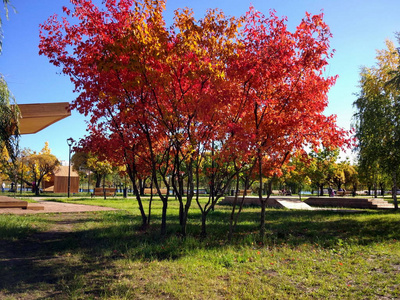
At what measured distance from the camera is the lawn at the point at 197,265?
450 cm

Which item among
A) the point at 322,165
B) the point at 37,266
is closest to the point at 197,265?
the point at 37,266

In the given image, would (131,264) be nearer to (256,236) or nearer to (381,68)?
(256,236)

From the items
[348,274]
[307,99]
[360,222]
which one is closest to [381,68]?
[360,222]

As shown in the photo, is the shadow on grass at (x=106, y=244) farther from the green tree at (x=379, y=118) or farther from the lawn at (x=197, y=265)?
the green tree at (x=379, y=118)

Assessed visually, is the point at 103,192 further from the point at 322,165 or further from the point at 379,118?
the point at 379,118

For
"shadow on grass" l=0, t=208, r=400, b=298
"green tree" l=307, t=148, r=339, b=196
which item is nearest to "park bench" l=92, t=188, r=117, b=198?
"green tree" l=307, t=148, r=339, b=196

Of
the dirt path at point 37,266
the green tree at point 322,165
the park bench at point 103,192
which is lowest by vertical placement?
the park bench at point 103,192

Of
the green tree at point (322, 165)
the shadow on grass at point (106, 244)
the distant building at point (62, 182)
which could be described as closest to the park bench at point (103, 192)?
the distant building at point (62, 182)

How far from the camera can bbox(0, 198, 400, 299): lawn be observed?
450 centimetres

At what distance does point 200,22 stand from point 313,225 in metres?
8.09

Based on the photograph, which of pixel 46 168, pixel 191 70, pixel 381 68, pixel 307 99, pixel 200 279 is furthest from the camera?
pixel 46 168

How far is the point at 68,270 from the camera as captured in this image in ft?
18.2

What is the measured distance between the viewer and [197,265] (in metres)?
5.81

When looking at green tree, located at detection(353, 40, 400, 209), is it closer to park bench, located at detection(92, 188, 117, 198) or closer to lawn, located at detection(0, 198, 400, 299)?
lawn, located at detection(0, 198, 400, 299)
